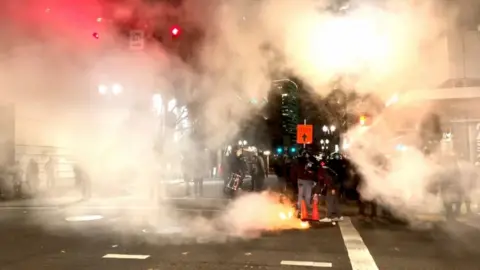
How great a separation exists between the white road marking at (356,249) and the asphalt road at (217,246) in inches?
0.5

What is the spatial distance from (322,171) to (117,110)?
5.26 meters

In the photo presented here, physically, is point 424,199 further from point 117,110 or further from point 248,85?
point 117,110

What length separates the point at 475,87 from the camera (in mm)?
11977

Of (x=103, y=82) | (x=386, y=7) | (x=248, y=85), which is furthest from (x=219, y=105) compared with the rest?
(x=386, y=7)

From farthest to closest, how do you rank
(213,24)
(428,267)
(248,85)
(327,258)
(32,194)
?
1. (32,194)
2. (248,85)
3. (213,24)
4. (327,258)
5. (428,267)

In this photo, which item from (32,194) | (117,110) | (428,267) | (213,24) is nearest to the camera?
(428,267)

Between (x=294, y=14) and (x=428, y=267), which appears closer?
(x=428, y=267)

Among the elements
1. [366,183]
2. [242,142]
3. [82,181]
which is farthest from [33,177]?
[366,183]

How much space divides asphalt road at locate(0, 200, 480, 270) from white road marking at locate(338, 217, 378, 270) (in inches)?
0.5

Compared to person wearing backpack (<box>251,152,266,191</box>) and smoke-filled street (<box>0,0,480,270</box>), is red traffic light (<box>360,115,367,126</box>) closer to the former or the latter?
smoke-filled street (<box>0,0,480,270</box>)

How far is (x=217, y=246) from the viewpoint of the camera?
328 inches

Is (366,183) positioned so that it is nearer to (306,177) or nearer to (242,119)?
(306,177)

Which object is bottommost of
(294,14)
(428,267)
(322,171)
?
(428,267)

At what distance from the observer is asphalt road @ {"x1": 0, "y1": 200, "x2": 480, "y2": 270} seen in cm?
714
